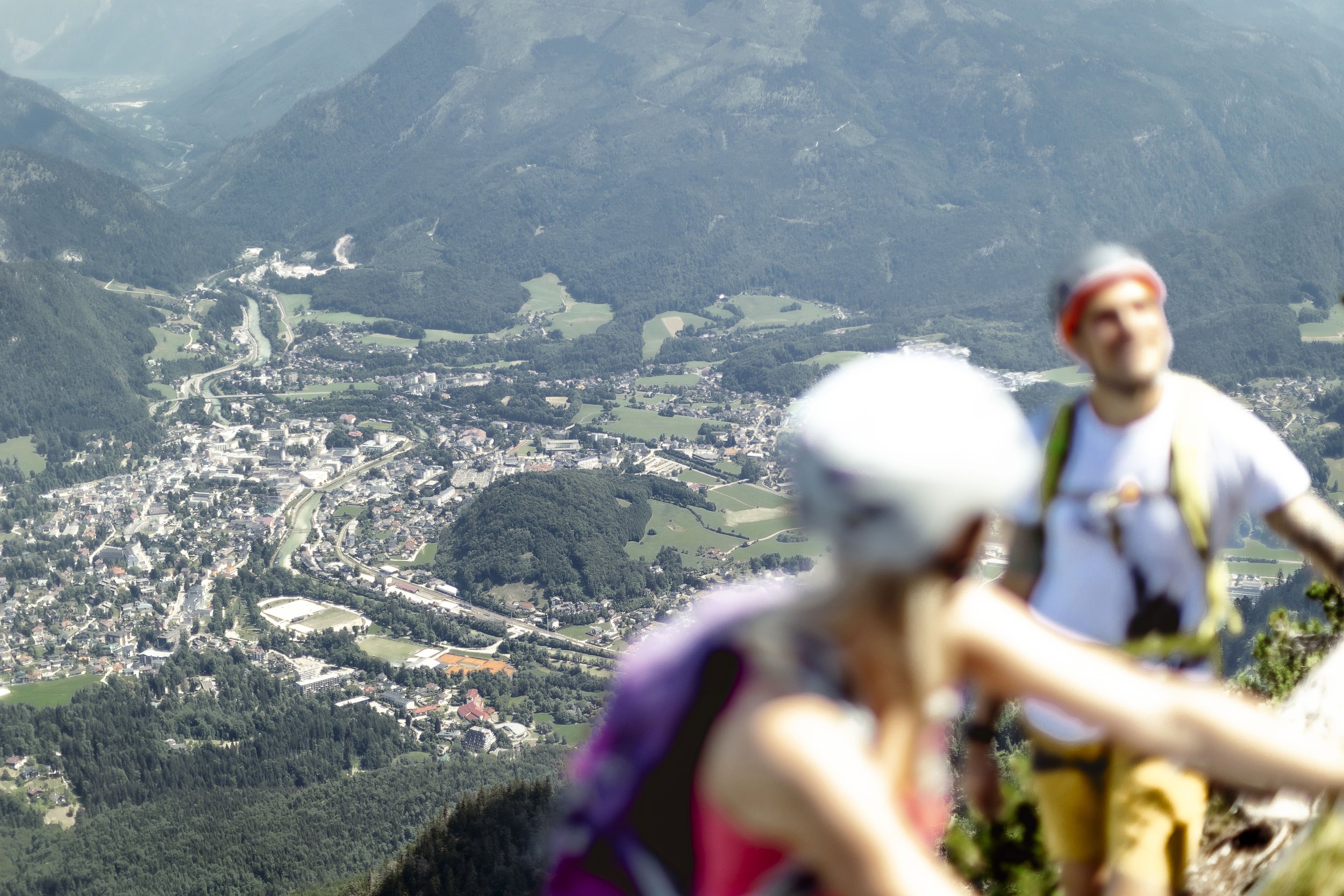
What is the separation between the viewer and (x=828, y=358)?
482 ft

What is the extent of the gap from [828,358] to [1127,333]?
145 metres

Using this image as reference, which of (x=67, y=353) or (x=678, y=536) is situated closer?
(x=678, y=536)

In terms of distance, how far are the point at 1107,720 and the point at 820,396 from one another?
94cm

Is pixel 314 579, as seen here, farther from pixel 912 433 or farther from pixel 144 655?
pixel 912 433

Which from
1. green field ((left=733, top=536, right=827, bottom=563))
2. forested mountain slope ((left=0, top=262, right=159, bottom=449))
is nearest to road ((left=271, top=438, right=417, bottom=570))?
forested mountain slope ((left=0, top=262, right=159, bottom=449))

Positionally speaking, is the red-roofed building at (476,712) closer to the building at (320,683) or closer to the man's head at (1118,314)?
the building at (320,683)

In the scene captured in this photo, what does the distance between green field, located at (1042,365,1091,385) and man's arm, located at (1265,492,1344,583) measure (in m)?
123

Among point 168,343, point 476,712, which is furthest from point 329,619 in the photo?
point 168,343

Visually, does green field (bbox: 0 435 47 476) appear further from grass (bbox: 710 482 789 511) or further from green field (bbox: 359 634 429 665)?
grass (bbox: 710 482 789 511)

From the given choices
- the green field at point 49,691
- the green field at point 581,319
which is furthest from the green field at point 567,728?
the green field at point 581,319

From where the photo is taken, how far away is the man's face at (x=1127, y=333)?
3.64 meters

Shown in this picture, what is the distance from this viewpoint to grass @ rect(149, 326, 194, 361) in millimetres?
161875

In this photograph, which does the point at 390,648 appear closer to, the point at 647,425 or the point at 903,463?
the point at 647,425

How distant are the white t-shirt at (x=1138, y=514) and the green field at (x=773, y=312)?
169 metres
